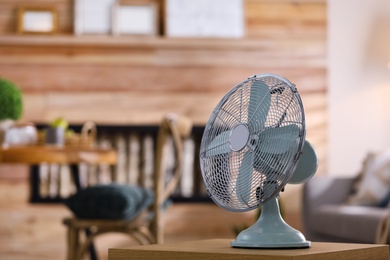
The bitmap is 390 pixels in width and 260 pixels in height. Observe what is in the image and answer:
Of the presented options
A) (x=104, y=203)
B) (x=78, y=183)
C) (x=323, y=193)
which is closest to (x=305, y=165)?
(x=104, y=203)

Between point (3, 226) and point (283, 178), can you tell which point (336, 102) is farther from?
point (283, 178)

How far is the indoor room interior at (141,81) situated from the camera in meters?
5.32

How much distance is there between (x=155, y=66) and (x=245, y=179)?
3659mm

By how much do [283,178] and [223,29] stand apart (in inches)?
150

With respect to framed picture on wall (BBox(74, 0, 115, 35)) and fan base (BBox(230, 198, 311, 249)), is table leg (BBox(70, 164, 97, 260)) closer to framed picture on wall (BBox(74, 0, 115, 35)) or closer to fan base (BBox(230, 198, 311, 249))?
framed picture on wall (BBox(74, 0, 115, 35))

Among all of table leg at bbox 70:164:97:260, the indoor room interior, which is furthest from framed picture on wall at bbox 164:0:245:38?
table leg at bbox 70:164:97:260

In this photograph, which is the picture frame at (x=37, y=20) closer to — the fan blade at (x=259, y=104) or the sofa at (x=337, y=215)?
the sofa at (x=337, y=215)

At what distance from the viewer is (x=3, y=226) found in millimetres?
5223

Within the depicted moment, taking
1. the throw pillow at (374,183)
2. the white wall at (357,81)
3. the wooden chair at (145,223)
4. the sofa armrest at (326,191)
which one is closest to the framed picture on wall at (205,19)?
the white wall at (357,81)

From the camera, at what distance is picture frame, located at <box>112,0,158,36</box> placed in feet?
17.7

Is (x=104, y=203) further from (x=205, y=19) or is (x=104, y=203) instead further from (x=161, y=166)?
(x=205, y=19)

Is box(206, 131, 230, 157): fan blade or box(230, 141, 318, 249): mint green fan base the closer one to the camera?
box(230, 141, 318, 249): mint green fan base

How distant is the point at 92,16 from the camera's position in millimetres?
5391

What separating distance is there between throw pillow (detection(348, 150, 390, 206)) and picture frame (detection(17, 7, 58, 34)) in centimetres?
218
